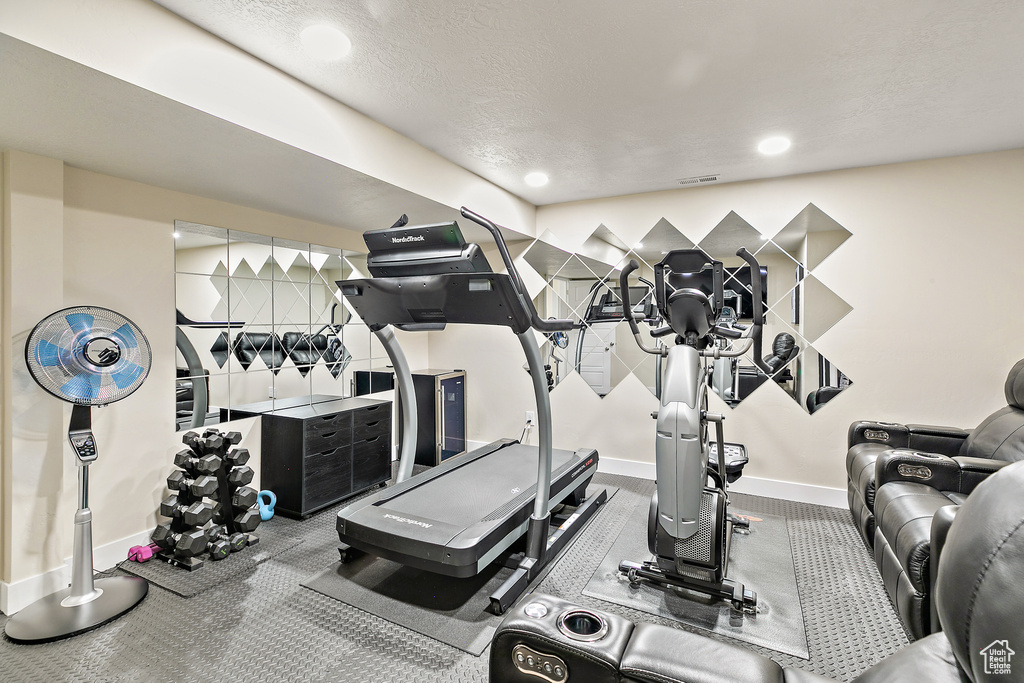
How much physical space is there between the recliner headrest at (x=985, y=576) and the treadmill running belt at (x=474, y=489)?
2.00 m

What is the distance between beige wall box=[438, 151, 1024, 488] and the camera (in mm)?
3051

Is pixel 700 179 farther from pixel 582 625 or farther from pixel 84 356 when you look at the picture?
pixel 84 356

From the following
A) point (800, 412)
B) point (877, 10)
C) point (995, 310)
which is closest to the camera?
point (877, 10)

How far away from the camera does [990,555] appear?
1.96 feet

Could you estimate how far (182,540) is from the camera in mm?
2496

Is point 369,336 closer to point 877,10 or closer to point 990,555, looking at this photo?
point 877,10

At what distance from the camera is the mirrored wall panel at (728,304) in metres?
3.51

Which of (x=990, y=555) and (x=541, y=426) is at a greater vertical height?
(x=990, y=555)

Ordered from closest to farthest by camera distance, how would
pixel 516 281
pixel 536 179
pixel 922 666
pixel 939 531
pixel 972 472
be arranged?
pixel 922 666
pixel 939 531
pixel 516 281
pixel 972 472
pixel 536 179

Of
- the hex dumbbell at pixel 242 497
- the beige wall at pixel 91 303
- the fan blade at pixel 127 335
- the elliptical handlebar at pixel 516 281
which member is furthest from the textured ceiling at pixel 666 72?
the hex dumbbell at pixel 242 497

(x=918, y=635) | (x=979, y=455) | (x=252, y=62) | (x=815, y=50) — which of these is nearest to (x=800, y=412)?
(x=979, y=455)

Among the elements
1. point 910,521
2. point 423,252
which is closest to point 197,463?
point 423,252

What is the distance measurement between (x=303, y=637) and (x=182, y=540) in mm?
1053

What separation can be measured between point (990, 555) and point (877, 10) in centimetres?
195
